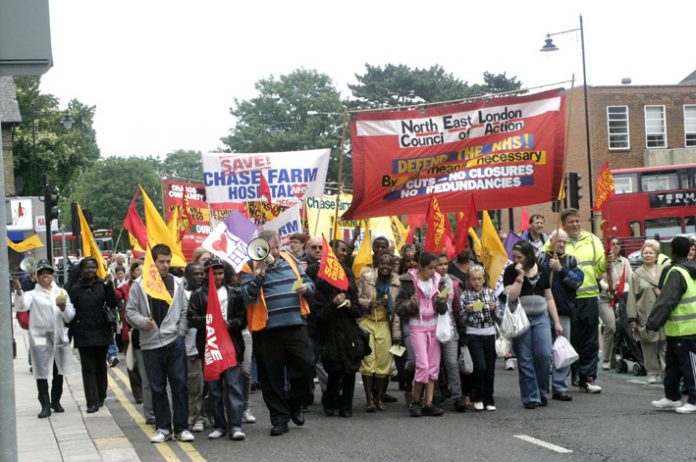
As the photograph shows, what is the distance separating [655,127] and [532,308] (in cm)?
4515

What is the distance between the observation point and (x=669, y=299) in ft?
34.2

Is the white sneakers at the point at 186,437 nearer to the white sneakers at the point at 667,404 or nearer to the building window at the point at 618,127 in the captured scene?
the white sneakers at the point at 667,404

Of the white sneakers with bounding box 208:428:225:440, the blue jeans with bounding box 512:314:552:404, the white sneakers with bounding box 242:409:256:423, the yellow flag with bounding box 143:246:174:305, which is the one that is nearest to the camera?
the yellow flag with bounding box 143:246:174:305

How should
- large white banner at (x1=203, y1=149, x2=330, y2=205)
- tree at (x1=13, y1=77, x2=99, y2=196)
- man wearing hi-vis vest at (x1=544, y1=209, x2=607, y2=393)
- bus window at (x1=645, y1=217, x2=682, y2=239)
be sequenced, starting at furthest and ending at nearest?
tree at (x1=13, y1=77, x2=99, y2=196), bus window at (x1=645, y1=217, x2=682, y2=239), large white banner at (x1=203, y1=149, x2=330, y2=205), man wearing hi-vis vest at (x1=544, y1=209, x2=607, y2=393)

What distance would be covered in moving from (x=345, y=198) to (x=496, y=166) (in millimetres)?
11018

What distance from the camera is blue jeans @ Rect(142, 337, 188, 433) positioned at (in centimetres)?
989

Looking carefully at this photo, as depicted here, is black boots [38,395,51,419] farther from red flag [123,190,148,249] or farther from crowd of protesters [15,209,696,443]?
red flag [123,190,148,249]

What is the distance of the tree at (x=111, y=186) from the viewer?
9075 cm

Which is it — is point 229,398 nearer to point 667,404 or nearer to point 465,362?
point 465,362

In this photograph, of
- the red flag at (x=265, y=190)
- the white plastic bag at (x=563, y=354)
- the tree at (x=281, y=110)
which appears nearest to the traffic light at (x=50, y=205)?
the red flag at (x=265, y=190)

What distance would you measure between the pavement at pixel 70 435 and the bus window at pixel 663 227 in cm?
2949

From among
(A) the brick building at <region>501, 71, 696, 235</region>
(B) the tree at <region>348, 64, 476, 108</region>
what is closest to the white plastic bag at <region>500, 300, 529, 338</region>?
(A) the brick building at <region>501, 71, 696, 235</region>

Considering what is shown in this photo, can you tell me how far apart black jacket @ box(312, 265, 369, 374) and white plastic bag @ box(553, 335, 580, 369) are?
6.64 ft

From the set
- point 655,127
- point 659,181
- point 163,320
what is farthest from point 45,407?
point 655,127
